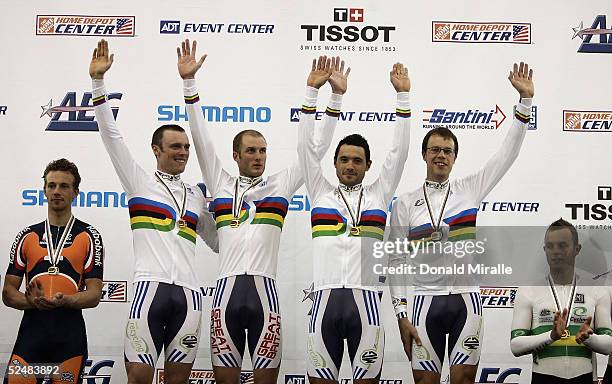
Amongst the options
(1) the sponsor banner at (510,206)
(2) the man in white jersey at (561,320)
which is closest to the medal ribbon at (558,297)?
(2) the man in white jersey at (561,320)

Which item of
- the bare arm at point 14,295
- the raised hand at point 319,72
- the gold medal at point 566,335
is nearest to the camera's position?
the gold medal at point 566,335

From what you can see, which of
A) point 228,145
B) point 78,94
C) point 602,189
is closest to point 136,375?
point 228,145

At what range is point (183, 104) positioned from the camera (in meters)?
4.68

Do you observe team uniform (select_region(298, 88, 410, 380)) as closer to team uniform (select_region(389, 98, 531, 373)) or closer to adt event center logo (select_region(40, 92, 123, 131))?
team uniform (select_region(389, 98, 531, 373))

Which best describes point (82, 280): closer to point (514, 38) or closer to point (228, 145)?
point (228, 145)

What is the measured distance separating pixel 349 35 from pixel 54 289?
2.26 m

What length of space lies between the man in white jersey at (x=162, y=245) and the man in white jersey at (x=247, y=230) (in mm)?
131

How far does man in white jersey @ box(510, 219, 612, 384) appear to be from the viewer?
13.0 ft

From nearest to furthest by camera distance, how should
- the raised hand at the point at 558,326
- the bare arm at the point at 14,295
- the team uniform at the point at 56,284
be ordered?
the raised hand at the point at 558,326
the team uniform at the point at 56,284
the bare arm at the point at 14,295

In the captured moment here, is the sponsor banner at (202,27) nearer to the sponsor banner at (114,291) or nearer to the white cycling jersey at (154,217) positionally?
the white cycling jersey at (154,217)

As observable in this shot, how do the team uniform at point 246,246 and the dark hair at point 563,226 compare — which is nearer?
the team uniform at point 246,246

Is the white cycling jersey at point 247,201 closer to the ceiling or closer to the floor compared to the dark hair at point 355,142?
closer to the floor

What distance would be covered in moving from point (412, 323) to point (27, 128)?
255 centimetres

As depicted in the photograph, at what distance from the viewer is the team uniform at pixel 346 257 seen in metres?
4.00
